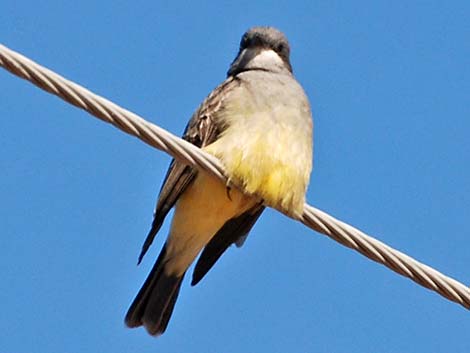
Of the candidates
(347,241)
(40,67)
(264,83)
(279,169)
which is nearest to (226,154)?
(279,169)

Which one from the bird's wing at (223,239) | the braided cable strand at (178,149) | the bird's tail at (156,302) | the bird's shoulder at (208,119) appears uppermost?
the bird's shoulder at (208,119)

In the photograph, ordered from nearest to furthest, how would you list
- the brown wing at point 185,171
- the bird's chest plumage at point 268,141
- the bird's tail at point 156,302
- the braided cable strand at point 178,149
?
the braided cable strand at point 178,149
the bird's chest plumage at point 268,141
the brown wing at point 185,171
the bird's tail at point 156,302

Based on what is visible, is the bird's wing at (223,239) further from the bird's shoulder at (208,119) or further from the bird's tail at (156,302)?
the bird's shoulder at (208,119)

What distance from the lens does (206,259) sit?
653cm

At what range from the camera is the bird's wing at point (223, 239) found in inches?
252

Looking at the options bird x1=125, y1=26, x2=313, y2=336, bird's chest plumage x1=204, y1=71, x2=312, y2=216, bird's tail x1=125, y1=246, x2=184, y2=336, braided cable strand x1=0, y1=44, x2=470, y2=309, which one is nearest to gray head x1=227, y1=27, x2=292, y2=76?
bird x1=125, y1=26, x2=313, y2=336

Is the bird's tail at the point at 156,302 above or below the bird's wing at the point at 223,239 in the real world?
below

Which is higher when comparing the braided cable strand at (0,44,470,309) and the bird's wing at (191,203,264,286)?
the bird's wing at (191,203,264,286)

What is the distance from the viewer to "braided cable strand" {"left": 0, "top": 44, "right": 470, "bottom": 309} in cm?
425

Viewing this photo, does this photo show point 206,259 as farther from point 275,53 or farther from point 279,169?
point 275,53

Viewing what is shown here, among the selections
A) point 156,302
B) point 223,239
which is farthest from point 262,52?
point 156,302

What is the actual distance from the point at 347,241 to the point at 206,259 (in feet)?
6.22

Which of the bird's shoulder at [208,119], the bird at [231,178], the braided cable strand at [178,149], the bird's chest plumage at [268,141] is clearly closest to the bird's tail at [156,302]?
the bird at [231,178]

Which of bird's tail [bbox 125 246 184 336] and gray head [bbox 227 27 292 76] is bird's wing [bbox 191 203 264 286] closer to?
bird's tail [bbox 125 246 184 336]
